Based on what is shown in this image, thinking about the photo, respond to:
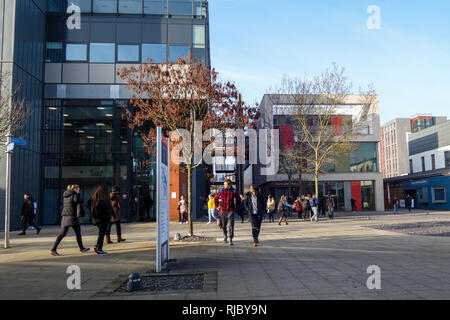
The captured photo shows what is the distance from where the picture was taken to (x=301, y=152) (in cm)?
2745

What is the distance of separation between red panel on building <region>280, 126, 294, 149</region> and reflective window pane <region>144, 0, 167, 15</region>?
13.7 metres

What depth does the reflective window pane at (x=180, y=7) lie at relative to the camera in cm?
2472

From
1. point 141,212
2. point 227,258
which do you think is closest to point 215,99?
point 227,258

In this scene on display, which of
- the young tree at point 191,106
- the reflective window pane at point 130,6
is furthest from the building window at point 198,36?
the young tree at point 191,106

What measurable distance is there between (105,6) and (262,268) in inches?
892

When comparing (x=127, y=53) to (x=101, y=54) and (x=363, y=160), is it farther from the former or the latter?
(x=363, y=160)

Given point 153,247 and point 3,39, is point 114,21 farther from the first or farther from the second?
point 153,247

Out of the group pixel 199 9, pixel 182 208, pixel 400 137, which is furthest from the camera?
pixel 400 137

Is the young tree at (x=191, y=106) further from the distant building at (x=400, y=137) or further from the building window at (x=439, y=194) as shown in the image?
the distant building at (x=400, y=137)

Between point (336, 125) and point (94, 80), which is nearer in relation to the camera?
point (94, 80)

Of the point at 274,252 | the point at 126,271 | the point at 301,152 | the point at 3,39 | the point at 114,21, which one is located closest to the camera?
the point at 126,271

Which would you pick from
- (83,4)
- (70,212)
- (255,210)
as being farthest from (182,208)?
(83,4)

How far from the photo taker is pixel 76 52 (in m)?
24.1

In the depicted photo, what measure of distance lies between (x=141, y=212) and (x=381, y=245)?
17.1m
